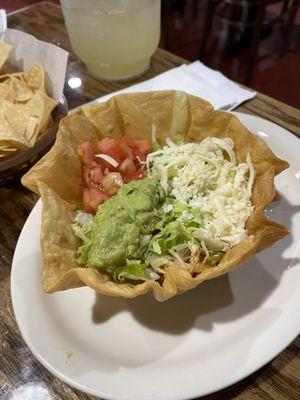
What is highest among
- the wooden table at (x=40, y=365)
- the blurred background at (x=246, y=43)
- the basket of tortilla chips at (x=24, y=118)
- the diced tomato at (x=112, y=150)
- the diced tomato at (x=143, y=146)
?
the diced tomato at (x=112, y=150)

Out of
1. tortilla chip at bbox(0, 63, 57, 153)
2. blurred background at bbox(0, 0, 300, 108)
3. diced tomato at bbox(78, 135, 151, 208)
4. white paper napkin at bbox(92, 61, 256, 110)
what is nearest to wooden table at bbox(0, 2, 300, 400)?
white paper napkin at bbox(92, 61, 256, 110)

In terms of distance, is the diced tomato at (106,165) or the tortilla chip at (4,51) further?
the tortilla chip at (4,51)

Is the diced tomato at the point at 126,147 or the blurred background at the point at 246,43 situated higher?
the diced tomato at the point at 126,147

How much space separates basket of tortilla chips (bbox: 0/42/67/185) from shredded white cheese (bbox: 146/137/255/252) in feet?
1.29

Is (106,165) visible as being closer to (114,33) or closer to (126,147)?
(126,147)

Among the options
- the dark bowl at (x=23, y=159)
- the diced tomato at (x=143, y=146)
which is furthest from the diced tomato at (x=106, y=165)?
the dark bowl at (x=23, y=159)

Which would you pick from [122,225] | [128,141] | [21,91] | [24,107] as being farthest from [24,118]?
[122,225]

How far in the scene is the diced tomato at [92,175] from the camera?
114 cm

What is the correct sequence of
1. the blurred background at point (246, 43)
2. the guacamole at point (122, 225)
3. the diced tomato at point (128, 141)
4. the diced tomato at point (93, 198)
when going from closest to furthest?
1. the guacamole at point (122, 225)
2. the diced tomato at point (93, 198)
3. the diced tomato at point (128, 141)
4. the blurred background at point (246, 43)

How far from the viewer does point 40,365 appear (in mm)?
946

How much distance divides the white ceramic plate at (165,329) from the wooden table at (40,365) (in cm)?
8

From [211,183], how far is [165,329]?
389mm

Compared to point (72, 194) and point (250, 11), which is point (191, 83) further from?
point (250, 11)

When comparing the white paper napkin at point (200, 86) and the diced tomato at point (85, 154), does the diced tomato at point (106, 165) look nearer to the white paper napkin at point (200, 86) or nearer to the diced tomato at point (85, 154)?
the diced tomato at point (85, 154)
